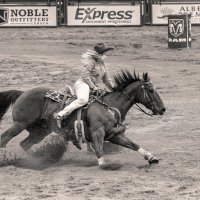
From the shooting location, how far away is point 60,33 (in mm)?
30141

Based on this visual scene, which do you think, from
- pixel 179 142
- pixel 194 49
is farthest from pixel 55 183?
pixel 194 49

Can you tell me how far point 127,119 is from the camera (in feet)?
57.2

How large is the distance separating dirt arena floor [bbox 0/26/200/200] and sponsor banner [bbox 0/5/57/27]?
0.34 meters

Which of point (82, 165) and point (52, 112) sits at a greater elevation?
point (52, 112)

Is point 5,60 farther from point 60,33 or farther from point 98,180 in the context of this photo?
point 98,180

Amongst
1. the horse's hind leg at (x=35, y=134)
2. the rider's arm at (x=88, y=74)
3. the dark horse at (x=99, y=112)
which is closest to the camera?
the dark horse at (x=99, y=112)

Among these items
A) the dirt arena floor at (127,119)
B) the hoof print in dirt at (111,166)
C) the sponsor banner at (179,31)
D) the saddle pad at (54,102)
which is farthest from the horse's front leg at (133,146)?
the sponsor banner at (179,31)

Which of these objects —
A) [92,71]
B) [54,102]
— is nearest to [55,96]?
[54,102]

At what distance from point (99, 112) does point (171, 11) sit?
18558 millimetres

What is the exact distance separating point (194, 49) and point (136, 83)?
15.1 meters

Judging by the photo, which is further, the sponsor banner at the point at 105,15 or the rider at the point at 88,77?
the sponsor banner at the point at 105,15

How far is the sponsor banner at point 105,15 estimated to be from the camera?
3061 centimetres

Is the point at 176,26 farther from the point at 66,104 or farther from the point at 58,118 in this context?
the point at 58,118

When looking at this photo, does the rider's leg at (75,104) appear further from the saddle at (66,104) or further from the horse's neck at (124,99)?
the horse's neck at (124,99)
